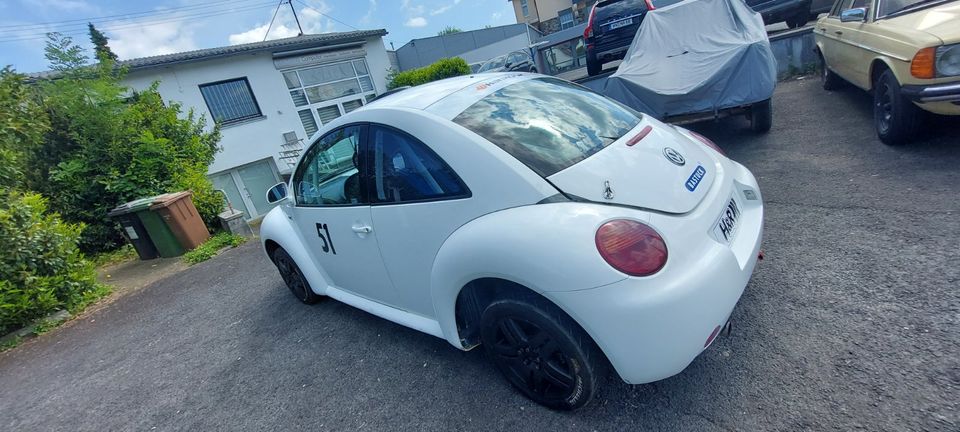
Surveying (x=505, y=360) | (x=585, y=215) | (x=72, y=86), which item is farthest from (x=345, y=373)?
(x=72, y=86)

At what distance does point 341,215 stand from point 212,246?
5837 millimetres

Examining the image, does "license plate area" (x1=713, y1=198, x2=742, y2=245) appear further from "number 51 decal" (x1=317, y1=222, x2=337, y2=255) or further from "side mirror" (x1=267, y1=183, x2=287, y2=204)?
"side mirror" (x1=267, y1=183, x2=287, y2=204)

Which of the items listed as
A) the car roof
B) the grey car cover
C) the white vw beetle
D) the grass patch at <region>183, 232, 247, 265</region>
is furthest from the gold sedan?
the grass patch at <region>183, 232, 247, 265</region>

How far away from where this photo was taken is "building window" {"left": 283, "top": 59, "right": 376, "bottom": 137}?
45.4ft

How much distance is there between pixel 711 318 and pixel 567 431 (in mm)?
825

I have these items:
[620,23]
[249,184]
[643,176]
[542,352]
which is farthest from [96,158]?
[620,23]

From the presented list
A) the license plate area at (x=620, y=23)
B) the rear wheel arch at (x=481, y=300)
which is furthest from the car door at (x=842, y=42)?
the rear wheel arch at (x=481, y=300)

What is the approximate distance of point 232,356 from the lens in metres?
3.28

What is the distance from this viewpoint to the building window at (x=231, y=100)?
1206 cm

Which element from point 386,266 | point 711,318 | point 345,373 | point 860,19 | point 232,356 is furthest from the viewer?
point 860,19

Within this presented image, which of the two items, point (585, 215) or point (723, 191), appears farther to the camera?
point (723, 191)

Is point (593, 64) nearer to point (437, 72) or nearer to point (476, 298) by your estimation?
point (476, 298)

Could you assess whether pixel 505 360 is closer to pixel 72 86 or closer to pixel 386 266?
pixel 386 266

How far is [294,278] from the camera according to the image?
3715mm
